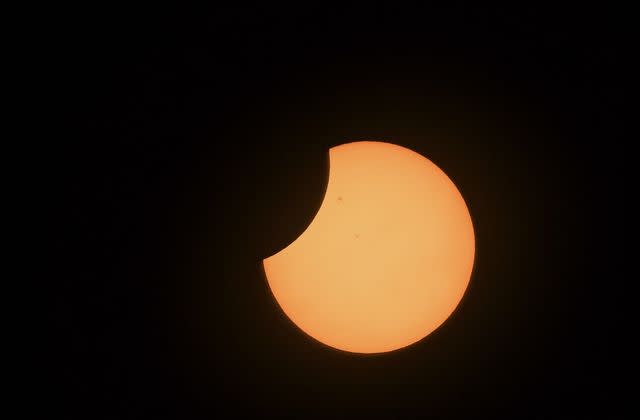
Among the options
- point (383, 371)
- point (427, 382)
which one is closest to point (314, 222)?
point (383, 371)

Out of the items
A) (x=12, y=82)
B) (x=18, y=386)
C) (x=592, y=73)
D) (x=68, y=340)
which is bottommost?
(x=18, y=386)

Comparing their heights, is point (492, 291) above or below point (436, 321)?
above

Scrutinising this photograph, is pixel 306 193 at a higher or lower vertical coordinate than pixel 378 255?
higher

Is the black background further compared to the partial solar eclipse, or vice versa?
the black background

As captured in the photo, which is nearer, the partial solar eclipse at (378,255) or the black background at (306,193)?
the partial solar eclipse at (378,255)

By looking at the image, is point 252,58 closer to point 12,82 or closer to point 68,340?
point 12,82
